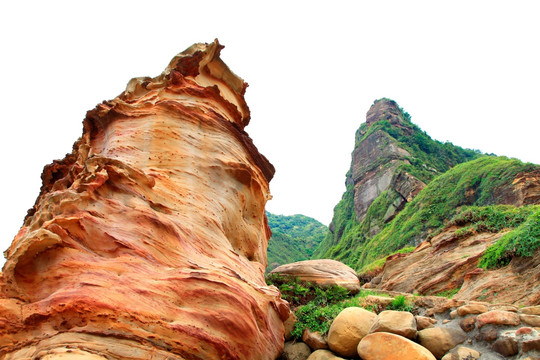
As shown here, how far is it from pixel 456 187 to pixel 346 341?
28.8 m

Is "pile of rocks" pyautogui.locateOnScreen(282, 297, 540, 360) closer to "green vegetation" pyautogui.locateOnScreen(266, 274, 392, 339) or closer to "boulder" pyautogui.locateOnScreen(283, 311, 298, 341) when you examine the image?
"boulder" pyautogui.locateOnScreen(283, 311, 298, 341)

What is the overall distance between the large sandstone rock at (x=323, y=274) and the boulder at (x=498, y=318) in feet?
18.6

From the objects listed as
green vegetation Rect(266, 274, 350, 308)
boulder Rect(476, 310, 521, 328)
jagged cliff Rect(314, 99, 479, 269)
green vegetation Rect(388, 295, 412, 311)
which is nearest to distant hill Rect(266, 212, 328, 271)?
jagged cliff Rect(314, 99, 479, 269)

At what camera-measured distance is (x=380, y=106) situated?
66.7 metres

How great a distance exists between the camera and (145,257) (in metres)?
4.68

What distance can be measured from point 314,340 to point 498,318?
10.2 ft

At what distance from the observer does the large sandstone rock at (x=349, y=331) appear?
544cm

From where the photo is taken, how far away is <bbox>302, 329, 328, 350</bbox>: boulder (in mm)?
5988

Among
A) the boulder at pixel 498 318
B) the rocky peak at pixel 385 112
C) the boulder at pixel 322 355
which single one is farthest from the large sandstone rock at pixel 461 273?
the rocky peak at pixel 385 112

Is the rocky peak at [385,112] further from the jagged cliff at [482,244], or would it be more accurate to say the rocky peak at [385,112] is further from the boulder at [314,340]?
the boulder at [314,340]

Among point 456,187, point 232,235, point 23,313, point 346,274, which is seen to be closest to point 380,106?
point 456,187

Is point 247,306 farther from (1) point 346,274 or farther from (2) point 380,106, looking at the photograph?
(2) point 380,106

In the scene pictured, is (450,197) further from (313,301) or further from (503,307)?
(503,307)

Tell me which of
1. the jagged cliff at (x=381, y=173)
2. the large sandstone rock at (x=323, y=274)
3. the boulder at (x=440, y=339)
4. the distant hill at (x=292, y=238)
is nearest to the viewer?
the boulder at (x=440, y=339)
